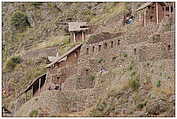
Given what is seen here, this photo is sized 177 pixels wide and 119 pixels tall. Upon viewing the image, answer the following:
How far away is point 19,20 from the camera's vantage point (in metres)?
84.0

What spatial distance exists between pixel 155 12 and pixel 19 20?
120 feet

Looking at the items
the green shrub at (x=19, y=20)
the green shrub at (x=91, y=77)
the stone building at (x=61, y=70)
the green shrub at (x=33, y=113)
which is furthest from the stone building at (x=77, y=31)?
the green shrub at (x=33, y=113)

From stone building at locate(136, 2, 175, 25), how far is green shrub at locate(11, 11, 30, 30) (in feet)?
111

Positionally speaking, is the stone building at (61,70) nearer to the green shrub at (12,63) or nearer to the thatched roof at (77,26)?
the thatched roof at (77,26)

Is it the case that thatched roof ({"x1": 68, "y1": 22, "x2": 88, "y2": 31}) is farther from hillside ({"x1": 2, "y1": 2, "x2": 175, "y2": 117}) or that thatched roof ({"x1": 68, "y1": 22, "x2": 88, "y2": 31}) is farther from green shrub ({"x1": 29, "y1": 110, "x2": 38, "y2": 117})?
green shrub ({"x1": 29, "y1": 110, "x2": 38, "y2": 117})

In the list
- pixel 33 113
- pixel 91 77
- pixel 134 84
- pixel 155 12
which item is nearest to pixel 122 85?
pixel 134 84

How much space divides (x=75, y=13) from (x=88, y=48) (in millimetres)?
32175

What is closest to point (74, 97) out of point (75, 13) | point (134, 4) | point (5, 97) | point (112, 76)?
point (112, 76)

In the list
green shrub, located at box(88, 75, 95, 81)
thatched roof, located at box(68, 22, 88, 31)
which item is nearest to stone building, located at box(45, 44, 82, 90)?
green shrub, located at box(88, 75, 95, 81)

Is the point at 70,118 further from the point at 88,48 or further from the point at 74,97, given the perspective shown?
the point at 88,48

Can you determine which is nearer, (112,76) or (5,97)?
(112,76)

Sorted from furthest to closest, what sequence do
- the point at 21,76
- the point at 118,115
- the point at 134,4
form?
the point at 134,4
the point at 21,76
the point at 118,115

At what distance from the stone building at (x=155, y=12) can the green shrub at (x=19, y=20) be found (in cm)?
3369

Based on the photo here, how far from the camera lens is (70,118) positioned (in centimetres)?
3859
